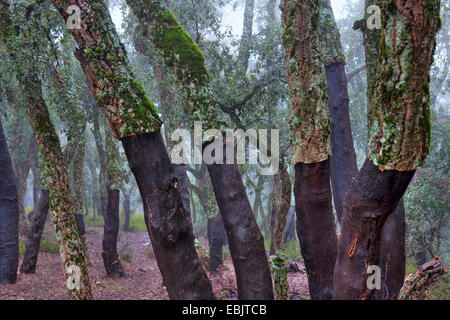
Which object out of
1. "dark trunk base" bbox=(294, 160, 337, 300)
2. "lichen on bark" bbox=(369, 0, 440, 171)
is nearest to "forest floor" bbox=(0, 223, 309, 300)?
"dark trunk base" bbox=(294, 160, 337, 300)

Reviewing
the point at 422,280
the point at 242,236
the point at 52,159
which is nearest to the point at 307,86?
the point at 242,236

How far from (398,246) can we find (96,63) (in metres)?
4.39

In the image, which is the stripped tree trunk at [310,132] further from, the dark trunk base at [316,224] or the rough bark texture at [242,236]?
the rough bark texture at [242,236]

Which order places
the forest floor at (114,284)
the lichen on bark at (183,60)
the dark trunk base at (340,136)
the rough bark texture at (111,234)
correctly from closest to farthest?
the lichen on bark at (183,60)
the dark trunk base at (340,136)
the forest floor at (114,284)
the rough bark texture at (111,234)

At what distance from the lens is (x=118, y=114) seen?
11.1 ft

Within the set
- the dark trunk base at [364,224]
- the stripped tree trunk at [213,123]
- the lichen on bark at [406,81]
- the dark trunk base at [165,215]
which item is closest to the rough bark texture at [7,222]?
the stripped tree trunk at [213,123]

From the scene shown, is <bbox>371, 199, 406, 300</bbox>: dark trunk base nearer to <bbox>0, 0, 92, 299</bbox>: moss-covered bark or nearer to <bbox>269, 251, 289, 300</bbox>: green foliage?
<bbox>269, 251, 289, 300</bbox>: green foliage

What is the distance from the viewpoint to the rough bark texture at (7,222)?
28.6 feet

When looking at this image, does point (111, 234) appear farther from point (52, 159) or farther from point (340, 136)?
point (340, 136)

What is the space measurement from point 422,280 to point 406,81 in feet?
10.7

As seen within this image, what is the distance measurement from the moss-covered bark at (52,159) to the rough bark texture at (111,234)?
4567mm

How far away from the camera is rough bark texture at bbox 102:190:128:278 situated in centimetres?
1085

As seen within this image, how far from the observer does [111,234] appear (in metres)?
10.9
